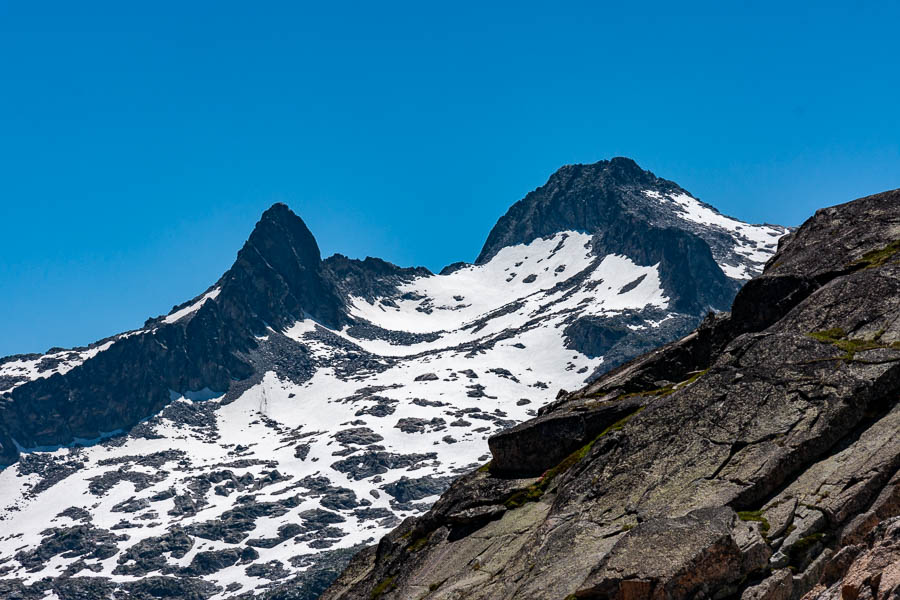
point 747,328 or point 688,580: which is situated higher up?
point 747,328

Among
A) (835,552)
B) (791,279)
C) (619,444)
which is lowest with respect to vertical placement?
(835,552)

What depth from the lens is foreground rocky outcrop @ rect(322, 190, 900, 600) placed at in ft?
79.4

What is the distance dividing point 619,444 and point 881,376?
9.49 meters

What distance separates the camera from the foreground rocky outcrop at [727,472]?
79.4ft

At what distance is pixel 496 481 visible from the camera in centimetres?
4122

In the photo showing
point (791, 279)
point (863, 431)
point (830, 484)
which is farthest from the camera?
point (791, 279)

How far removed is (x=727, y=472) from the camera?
28.7 m

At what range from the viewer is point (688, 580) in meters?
23.9

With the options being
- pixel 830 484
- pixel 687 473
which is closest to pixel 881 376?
pixel 830 484

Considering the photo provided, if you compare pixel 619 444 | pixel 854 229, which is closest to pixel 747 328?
pixel 854 229

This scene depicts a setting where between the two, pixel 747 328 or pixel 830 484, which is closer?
pixel 830 484

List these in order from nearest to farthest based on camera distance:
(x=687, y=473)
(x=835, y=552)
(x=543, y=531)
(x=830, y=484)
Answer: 1. (x=835, y=552)
2. (x=830, y=484)
3. (x=687, y=473)
4. (x=543, y=531)

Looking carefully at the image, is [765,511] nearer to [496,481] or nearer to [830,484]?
[830,484]

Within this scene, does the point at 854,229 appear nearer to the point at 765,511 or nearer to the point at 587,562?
the point at 765,511
